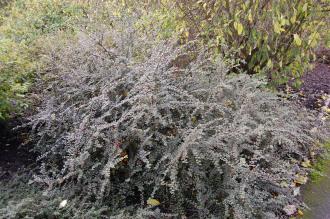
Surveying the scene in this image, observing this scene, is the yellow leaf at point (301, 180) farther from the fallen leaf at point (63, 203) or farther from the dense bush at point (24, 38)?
the dense bush at point (24, 38)

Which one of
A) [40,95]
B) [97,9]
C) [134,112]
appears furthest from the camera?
[97,9]

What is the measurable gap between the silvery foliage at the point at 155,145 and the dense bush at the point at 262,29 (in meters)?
1.13

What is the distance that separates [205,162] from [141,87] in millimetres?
787

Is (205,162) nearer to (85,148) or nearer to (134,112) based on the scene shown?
(134,112)

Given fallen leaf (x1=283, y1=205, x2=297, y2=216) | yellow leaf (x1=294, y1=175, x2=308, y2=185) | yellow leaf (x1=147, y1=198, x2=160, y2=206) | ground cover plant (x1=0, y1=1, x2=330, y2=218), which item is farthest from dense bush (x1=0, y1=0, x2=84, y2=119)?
yellow leaf (x1=294, y1=175, x2=308, y2=185)

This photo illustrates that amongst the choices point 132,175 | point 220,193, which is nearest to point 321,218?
point 220,193

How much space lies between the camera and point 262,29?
4312 mm

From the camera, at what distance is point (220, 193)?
296 cm

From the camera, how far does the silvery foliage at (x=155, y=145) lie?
2854 millimetres

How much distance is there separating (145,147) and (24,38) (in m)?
3.22

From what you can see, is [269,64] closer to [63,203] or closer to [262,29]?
[262,29]

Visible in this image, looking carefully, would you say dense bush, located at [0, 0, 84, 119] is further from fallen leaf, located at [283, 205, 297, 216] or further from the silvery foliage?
fallen leaf, located at [283, 205, 297, 216]

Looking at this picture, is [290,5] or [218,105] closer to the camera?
[218,105]

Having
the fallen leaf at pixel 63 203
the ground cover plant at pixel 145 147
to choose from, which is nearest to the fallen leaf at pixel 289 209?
the ground cover plant at pixel 145 147
